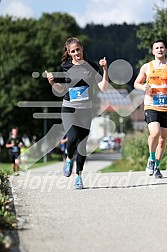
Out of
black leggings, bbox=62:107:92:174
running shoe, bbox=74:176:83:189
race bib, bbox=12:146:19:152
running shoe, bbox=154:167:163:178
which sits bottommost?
race bib, bbox=12:146:19:152

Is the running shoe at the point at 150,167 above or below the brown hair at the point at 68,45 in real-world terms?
below

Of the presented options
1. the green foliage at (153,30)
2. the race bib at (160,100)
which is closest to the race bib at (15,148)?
the green foliage at (153,30)

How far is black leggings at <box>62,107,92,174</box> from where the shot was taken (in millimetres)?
8974

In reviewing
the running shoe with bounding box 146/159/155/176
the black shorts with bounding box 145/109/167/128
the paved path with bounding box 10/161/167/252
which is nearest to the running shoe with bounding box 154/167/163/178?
the running shoe with bounding box 146/159/155/176

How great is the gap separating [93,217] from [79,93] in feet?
9.23

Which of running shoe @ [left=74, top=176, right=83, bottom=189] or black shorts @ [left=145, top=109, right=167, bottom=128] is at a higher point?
black shorts @ [left=145, top=109, right=167, bottom=128]

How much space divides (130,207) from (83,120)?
223cm

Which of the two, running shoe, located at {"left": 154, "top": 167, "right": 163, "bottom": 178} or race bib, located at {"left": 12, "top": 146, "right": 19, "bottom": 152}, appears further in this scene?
race bib, located at {"left": 12, "top": 146, "right": 19, "bottom": 152}

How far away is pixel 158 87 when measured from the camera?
949 centimetres

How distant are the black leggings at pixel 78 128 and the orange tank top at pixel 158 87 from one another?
115cm

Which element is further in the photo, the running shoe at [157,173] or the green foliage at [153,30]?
→ the green foliage at [153,30]

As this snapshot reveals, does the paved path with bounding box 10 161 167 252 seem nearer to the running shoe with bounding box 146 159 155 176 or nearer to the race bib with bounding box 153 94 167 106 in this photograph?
the running shoe with bounding box 146 159 155 176

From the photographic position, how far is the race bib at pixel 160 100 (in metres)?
9.55

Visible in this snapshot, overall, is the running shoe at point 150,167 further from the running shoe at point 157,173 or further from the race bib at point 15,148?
the race bib at point 15,148
